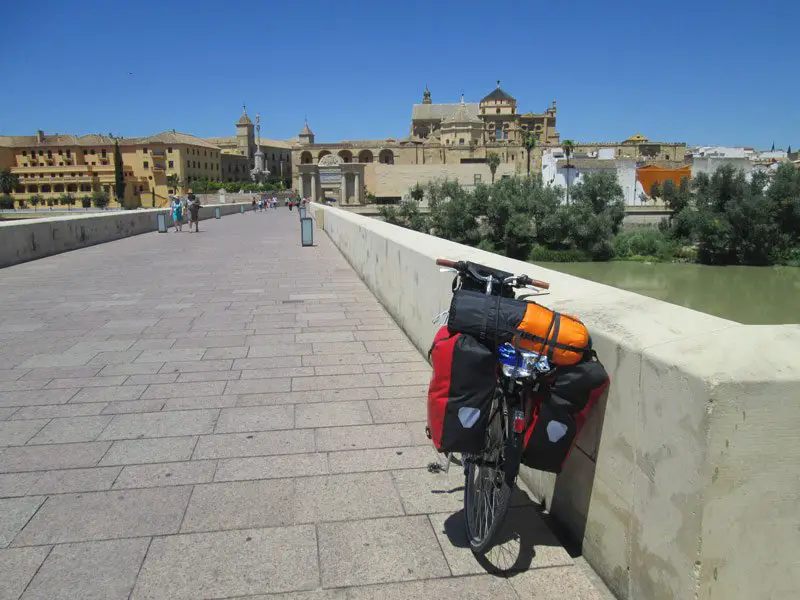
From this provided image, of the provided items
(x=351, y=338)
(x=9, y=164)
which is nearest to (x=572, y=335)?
(x=351, y=338)

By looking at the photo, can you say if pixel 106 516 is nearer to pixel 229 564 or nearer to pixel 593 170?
pixel 229 564

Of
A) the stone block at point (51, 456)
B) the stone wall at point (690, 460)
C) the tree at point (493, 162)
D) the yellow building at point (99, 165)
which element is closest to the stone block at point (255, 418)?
the stone block at point (51, 456)

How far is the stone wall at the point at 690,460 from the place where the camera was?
5.80 ft

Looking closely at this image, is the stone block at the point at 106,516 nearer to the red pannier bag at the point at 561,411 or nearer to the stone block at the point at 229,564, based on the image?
the stone block at the point at 229,564

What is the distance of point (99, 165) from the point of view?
3189 inches

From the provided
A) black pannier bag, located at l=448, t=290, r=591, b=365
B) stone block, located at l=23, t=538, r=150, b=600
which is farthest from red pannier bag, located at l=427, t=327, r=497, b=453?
stone block, located at l=23, t=538, r=150, b=600

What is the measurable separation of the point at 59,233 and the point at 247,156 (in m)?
97.0

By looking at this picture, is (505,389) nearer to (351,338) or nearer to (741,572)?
(741,572)

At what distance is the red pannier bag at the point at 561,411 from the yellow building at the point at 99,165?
8231cm

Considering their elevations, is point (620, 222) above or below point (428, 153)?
below

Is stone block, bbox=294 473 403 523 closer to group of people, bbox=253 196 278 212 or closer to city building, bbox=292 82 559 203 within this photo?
group of people, bbox=253 196 278 212

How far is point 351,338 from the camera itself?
21.2ft

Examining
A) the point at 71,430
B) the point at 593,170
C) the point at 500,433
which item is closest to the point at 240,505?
the point at 500,433

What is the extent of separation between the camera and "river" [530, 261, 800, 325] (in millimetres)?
28309
